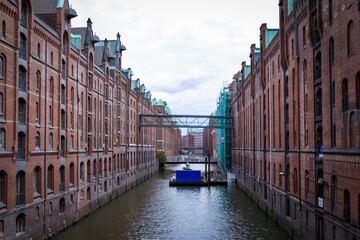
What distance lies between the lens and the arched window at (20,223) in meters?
21.3

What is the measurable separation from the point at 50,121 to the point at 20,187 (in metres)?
6.07

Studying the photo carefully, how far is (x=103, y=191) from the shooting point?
40.3 metres

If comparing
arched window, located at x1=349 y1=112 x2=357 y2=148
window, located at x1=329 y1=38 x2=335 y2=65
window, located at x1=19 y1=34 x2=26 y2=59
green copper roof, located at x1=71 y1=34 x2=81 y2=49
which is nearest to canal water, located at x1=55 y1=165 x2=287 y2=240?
arched window, located at x1=349 y1=112 x2=357 y2=148

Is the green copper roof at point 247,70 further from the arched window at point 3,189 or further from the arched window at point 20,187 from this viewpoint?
the arched window at point 3,189

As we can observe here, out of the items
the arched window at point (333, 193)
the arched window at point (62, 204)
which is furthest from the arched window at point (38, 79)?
the arched window at point (333, 193)

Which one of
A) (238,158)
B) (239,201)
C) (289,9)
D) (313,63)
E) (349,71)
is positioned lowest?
(239,201)

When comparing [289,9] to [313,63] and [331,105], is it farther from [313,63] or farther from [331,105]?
[331,105]

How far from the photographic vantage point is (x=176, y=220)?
33188mm

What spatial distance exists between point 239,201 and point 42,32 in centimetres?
2998

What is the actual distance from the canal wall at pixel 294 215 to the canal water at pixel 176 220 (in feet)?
3.06

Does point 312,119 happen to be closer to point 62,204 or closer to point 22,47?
point 22,47

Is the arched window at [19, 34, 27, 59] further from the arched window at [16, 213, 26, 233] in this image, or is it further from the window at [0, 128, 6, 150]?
the arched window at [16, 213, 26, 233]

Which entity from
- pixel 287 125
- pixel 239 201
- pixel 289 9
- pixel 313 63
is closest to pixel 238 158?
pixel 239 201

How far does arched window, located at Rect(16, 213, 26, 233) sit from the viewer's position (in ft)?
69.8
